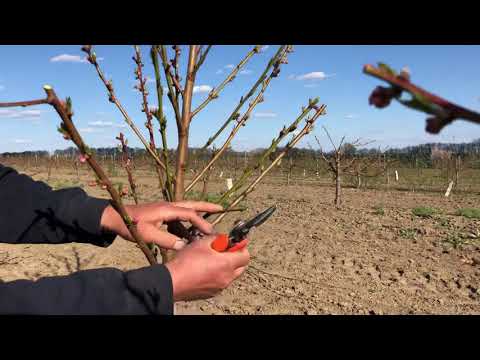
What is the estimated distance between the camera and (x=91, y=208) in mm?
1538

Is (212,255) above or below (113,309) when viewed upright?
above

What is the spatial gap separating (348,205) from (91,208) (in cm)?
1313

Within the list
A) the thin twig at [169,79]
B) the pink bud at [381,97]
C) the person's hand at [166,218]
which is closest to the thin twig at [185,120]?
the thin twig at [169,79]

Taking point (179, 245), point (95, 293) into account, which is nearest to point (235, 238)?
point (179, 245)

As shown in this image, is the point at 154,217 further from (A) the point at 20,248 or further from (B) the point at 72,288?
(A) the point at 20,248

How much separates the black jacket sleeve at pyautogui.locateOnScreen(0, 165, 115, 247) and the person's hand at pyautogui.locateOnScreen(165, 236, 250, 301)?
494 millimetres

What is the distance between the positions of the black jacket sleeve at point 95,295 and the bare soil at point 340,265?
118 inches

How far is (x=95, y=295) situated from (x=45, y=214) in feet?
2.22

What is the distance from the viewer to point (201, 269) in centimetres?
118

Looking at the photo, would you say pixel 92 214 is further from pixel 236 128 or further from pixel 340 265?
pixel 340 265

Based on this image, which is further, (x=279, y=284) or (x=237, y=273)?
(x=279, y=284)

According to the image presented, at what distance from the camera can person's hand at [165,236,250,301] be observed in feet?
3.79
